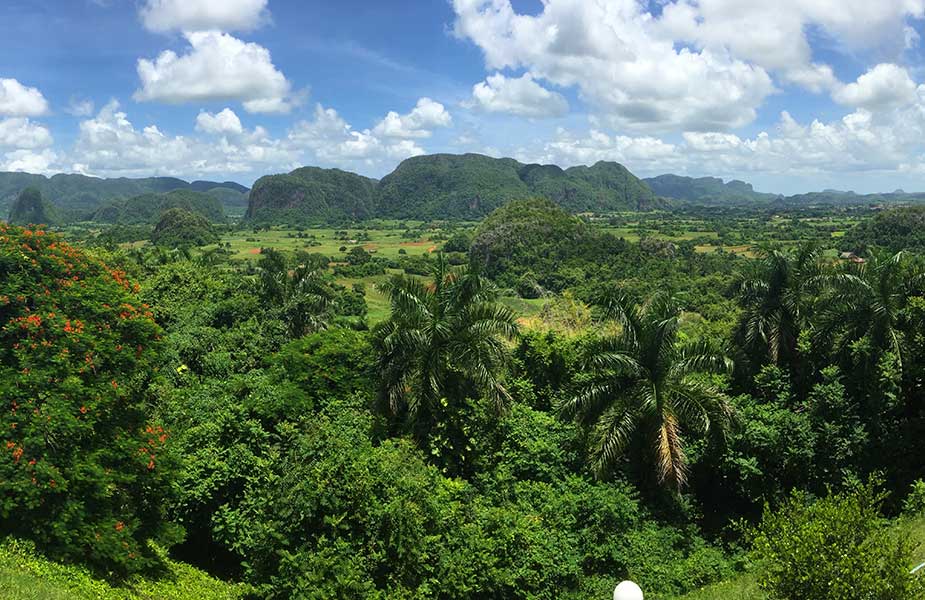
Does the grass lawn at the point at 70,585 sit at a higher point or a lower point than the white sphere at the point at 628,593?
lower

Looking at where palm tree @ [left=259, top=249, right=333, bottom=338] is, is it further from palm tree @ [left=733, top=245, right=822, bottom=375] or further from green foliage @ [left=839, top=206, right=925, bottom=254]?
green foliage @ [left=839, top=206, right=925, bottom=254]

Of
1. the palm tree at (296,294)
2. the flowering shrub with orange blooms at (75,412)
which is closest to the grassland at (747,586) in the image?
the flowering shrub with orange blooms at (75,412)

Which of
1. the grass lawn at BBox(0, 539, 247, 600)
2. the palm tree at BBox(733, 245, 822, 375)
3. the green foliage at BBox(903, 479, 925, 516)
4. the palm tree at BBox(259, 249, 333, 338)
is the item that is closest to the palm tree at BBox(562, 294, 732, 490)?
the green foliage at BBox(903, 479, 925, 516)

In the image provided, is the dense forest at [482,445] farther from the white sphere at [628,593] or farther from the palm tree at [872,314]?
the white sphere at [628,593]

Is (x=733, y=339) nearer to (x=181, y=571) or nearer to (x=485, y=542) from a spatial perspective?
(x=485, y=542)

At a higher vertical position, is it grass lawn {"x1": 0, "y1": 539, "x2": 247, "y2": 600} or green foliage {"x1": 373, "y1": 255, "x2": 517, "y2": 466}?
green foliage {"x1": 373, "y1": 255, "x2": 517, "y2": 466}

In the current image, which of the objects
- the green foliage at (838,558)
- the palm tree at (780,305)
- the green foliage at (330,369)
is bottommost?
the green foliage at (330,369)

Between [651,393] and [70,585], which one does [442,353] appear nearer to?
[651,393]

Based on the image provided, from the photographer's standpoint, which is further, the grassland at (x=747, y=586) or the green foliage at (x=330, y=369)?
the green foliage at (x=330, y=369)
